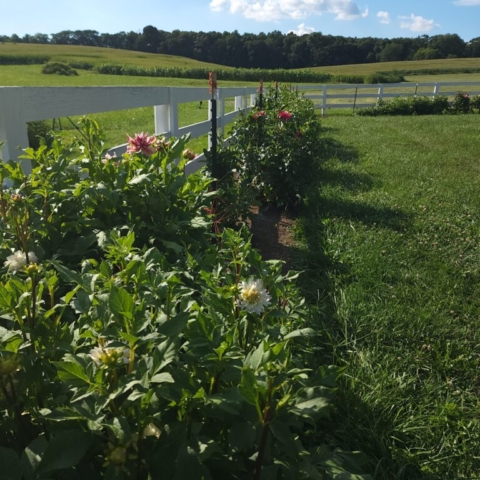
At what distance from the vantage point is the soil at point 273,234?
381cm

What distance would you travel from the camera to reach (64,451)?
814 mm

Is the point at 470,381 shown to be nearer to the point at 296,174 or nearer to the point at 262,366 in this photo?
the point at 262,366

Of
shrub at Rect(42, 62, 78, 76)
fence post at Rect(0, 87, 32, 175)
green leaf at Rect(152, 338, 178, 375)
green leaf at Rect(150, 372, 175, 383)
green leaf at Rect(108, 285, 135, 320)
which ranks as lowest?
green leaf at Rect(150, 372, 175, 383)

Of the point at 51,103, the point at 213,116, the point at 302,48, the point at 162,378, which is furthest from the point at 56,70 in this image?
the point at 302,48

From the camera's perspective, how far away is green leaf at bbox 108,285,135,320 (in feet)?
2.96

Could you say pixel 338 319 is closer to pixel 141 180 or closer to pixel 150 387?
pixel 141 180

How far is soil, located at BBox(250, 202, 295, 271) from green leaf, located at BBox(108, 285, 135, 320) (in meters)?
2.65

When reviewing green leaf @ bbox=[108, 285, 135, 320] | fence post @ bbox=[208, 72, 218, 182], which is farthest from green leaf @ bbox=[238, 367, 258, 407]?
fence post @ bbox=[208, 72, 218, 182]

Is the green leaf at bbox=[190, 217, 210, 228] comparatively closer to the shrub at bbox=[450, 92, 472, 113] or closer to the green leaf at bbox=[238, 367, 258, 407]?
the green leaf at bbox=[238, 367, 258, 407]

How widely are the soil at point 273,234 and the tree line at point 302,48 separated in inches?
2577

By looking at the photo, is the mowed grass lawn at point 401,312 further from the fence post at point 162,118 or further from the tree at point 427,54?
the tree at point 427,54

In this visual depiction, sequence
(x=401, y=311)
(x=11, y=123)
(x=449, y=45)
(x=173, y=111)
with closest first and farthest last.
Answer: (x=11, y=123) < (x=401, y=311) < (x=173, y=111) < (x=449, y=45)

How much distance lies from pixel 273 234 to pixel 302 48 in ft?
229

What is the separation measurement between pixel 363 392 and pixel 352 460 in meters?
0.92
